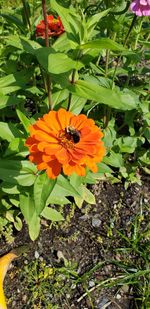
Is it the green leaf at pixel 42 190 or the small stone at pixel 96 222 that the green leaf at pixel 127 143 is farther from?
the green leaf at pixel 42 190

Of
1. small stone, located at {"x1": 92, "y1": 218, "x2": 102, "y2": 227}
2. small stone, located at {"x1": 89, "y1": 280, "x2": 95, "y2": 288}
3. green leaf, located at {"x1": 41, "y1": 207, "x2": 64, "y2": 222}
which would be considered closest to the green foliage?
green leaf, located at {"x1": 41, "y1": 207, "x2": 64, "y2": 222}

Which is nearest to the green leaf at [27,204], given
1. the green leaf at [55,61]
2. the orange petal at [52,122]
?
the orange petal at [52,122]

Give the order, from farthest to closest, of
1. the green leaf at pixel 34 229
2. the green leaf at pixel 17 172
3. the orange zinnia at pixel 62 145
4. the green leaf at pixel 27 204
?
1. the green leaf at pixel 34 229
2. the green leaf at pixel 27 204
3. the green leaf at pixel 17 172
4. the orange zinnia at pixel 62 145

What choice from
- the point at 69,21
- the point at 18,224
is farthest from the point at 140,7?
the point at 18,224

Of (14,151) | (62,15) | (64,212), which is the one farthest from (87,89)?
(64,212)

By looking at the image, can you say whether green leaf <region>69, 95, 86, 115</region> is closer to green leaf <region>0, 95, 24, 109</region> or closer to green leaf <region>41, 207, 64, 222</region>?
green leaf <region>0, 95, 24, 109</region>

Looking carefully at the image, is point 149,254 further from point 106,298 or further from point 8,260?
point 8,260
